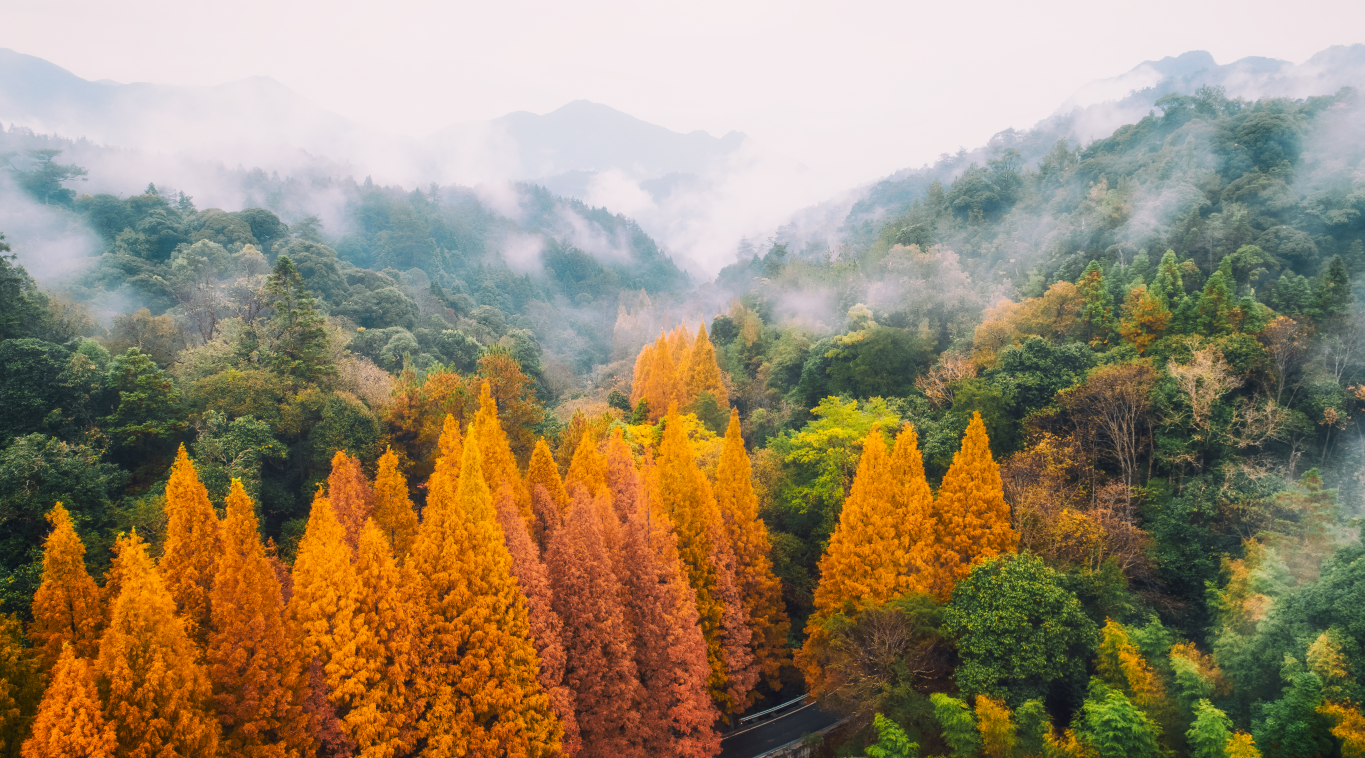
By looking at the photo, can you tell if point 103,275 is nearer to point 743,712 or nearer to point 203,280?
point 203,280

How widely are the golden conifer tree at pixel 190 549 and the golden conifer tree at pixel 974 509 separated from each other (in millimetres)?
20371

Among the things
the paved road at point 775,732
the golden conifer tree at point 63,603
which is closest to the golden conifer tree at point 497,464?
the golden conifer tree at point 63,603

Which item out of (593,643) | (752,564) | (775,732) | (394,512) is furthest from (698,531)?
(394,512)

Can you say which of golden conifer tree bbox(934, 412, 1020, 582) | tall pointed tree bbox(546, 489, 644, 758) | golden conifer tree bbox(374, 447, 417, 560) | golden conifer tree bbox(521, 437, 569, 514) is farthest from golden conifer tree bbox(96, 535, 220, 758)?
golden conifer tree bbox(934, 412, 1020, 582)

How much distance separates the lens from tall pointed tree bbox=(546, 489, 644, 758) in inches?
702

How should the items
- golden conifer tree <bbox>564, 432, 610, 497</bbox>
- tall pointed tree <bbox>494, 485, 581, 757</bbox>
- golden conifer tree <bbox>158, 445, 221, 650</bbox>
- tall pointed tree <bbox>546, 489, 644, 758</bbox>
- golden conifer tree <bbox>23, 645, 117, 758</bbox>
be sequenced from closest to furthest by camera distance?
golden conifer tree <bbox>23, 645, 117, 758</bbox>, golden conifer tree <bbox>158, 445, 221, 650</bbox>, tall pointed tree <bbox>494, 485, 581, 757</bbox>, tall pointed tree <bbox>546, 489, 644, 758</bbox>, golden conifer tree <bbox>564, 432, 610, 497</bbox>

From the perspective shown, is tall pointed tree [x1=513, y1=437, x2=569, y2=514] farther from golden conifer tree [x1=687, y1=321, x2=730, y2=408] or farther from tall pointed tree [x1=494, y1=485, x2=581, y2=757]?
golden conifer tree [x1=687, y1=321, x2=730, y2=408]

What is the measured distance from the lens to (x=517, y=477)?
2062cm

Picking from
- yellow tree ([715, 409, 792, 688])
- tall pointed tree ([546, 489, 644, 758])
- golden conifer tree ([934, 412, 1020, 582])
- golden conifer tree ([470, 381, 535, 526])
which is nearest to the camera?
tall pointed tree ([546, 489, 644, 758])

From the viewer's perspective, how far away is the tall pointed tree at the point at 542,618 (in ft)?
54.1

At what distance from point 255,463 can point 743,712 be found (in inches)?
758

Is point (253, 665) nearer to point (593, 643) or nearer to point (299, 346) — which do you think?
point (593, 643)

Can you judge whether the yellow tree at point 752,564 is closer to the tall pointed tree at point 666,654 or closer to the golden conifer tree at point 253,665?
the tall pointed tree at point 666,654

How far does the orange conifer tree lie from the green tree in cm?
1784
